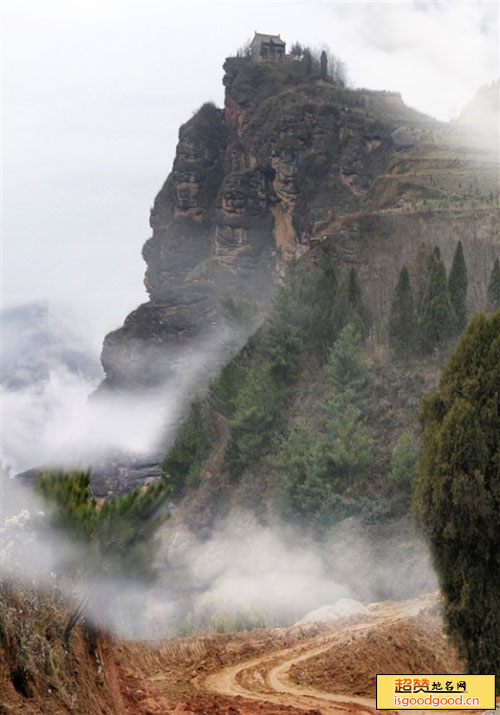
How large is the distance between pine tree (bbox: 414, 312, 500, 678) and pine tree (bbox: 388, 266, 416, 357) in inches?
760

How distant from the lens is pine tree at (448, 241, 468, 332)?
32312 millimetres

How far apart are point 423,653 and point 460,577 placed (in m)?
2.83

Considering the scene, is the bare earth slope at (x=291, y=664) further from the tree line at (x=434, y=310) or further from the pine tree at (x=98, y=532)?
the tree line at (x=434, y=310)

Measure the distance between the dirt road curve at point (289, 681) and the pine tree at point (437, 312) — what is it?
17183 millimetres

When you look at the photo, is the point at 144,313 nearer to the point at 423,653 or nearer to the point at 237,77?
the point at 237,77

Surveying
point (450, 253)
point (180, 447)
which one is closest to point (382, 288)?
point (450, 253)

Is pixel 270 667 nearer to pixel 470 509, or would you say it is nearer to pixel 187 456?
pixel 470 509

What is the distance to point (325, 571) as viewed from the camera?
86.7 feet

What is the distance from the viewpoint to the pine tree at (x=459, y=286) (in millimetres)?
32312

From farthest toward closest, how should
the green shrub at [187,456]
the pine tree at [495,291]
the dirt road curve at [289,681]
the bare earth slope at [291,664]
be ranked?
the green shrub at [187,456] < the pine tree at [495,291] < the dirt road curve at [289,681] < the bare earth slope at [291,664]

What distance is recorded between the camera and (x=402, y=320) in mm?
32125

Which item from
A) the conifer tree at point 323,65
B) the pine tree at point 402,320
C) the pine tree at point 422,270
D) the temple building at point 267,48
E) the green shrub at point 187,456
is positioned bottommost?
the green shrub at point 187,456

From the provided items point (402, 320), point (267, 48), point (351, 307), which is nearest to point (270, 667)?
point (402, 320)

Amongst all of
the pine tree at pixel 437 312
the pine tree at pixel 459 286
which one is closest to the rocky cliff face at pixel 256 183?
the pine tree at pixel 459 286
